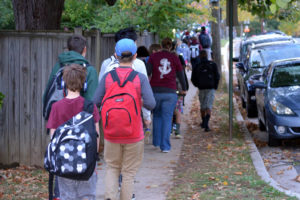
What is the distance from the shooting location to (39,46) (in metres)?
8.52

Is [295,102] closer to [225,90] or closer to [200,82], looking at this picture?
[200,82]

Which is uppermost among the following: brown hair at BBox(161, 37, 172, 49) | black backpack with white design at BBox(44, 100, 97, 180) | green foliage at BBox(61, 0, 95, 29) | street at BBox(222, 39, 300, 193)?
green foliage at BBox(61, 0, 95, 29)

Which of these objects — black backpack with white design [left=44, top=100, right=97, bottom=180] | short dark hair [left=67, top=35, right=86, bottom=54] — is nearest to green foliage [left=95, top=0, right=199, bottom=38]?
short dark hair [left=67, top=35, right=86, bottom=54]

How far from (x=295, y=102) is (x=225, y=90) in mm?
10993

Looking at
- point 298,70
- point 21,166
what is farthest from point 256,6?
point 21,166

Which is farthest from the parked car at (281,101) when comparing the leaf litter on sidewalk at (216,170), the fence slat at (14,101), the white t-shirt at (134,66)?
the fence slat at (14,101)

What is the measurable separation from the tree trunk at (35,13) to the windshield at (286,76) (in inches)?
183

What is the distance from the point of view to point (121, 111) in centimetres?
545

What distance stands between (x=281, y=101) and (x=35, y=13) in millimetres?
4619

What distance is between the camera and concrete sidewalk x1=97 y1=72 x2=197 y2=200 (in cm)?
707

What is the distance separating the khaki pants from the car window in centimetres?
1038

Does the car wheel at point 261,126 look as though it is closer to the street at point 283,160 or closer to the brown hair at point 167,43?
the street at point 283,160

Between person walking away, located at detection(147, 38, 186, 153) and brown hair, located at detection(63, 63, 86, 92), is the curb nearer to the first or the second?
person walking away, located at detection(147, 38, 186, 153)

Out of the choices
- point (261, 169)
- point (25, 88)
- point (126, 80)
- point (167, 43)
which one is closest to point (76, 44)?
point (126, 80)
